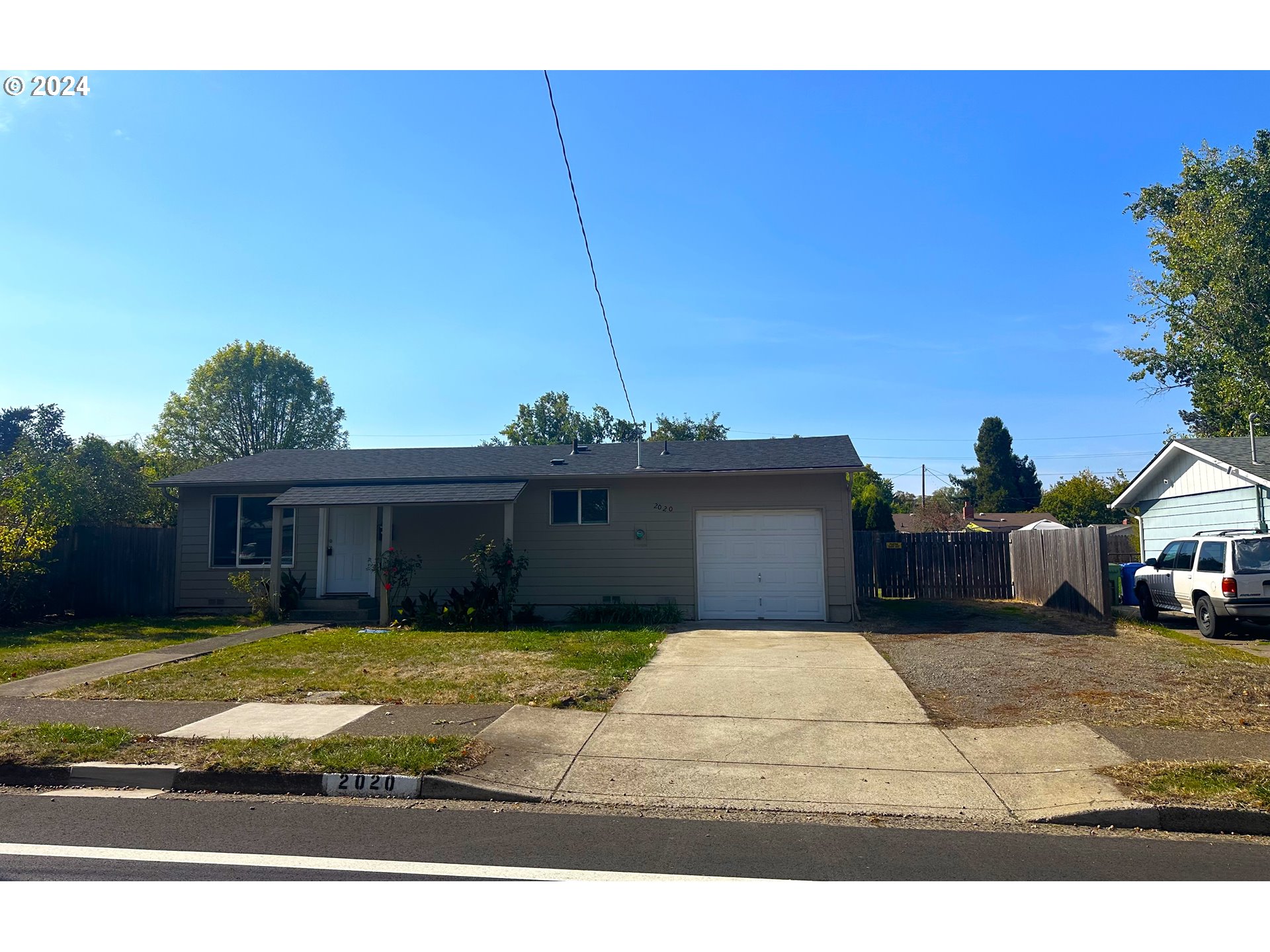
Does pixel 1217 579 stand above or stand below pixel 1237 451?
below

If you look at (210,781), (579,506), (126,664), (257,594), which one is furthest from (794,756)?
(257,594)

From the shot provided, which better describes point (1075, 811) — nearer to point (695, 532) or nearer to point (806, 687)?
point (806, 687)

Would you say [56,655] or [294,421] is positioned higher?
[294,421]

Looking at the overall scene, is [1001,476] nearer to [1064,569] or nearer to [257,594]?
[1064,569]

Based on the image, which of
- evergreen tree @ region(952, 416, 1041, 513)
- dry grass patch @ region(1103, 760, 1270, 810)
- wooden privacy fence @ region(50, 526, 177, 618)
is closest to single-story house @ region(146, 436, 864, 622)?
wooden privacy fence @ region(50, 526, 177, 618)

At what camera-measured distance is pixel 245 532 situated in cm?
1738

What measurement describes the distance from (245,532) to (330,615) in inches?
122

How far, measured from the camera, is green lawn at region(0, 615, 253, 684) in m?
10.8

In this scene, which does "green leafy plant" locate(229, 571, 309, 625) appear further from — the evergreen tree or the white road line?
the evergreen tree

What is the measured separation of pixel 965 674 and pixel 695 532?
22.4 ft

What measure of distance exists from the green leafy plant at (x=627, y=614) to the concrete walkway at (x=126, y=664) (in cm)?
504

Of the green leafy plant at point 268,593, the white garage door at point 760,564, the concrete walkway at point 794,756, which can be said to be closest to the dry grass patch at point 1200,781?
the concrete walkway at point 794,756

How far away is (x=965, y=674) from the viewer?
970 cm
